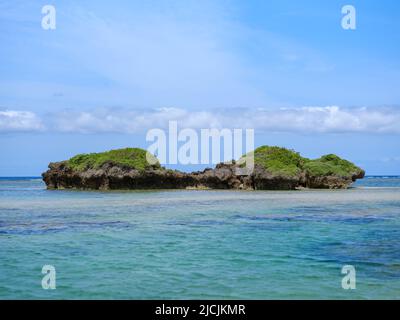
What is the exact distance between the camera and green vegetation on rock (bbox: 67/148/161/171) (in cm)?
6231

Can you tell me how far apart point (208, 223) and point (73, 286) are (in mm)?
11341

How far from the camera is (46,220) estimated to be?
76.2 ft

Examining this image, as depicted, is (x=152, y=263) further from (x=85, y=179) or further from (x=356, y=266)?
(x=85, y=179)

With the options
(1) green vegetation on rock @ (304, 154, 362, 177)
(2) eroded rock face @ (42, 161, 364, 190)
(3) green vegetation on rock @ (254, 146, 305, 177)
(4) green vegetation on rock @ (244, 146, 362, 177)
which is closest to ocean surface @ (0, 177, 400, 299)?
(3) green vegetation on rock @ (254, 146, 305, 177)

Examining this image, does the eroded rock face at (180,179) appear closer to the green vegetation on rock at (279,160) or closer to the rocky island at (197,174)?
the rocky island at (197,174)

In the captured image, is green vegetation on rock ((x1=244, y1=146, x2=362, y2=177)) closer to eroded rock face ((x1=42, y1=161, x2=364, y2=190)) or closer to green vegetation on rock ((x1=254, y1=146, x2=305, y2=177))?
green vegetation on rock ((x1=254, y1=146, x2=305, y2=177))

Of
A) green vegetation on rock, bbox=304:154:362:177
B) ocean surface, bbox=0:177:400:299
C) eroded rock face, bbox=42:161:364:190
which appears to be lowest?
ocean surface, bbox=0:177:400:299

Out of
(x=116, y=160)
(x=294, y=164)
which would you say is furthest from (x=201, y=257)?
(x=116, y=160)

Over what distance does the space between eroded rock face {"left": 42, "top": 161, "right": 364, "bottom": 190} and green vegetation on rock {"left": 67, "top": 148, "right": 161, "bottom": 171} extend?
19.3 inches

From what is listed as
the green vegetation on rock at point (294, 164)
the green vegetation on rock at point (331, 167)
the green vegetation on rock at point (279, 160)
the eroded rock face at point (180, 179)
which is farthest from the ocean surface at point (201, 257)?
the green vegetation on rock at point (331, 167)

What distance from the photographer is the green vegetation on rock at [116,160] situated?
2453 inches

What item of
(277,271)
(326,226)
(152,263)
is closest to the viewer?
(277,271)

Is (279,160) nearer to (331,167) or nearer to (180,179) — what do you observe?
(331,167)
